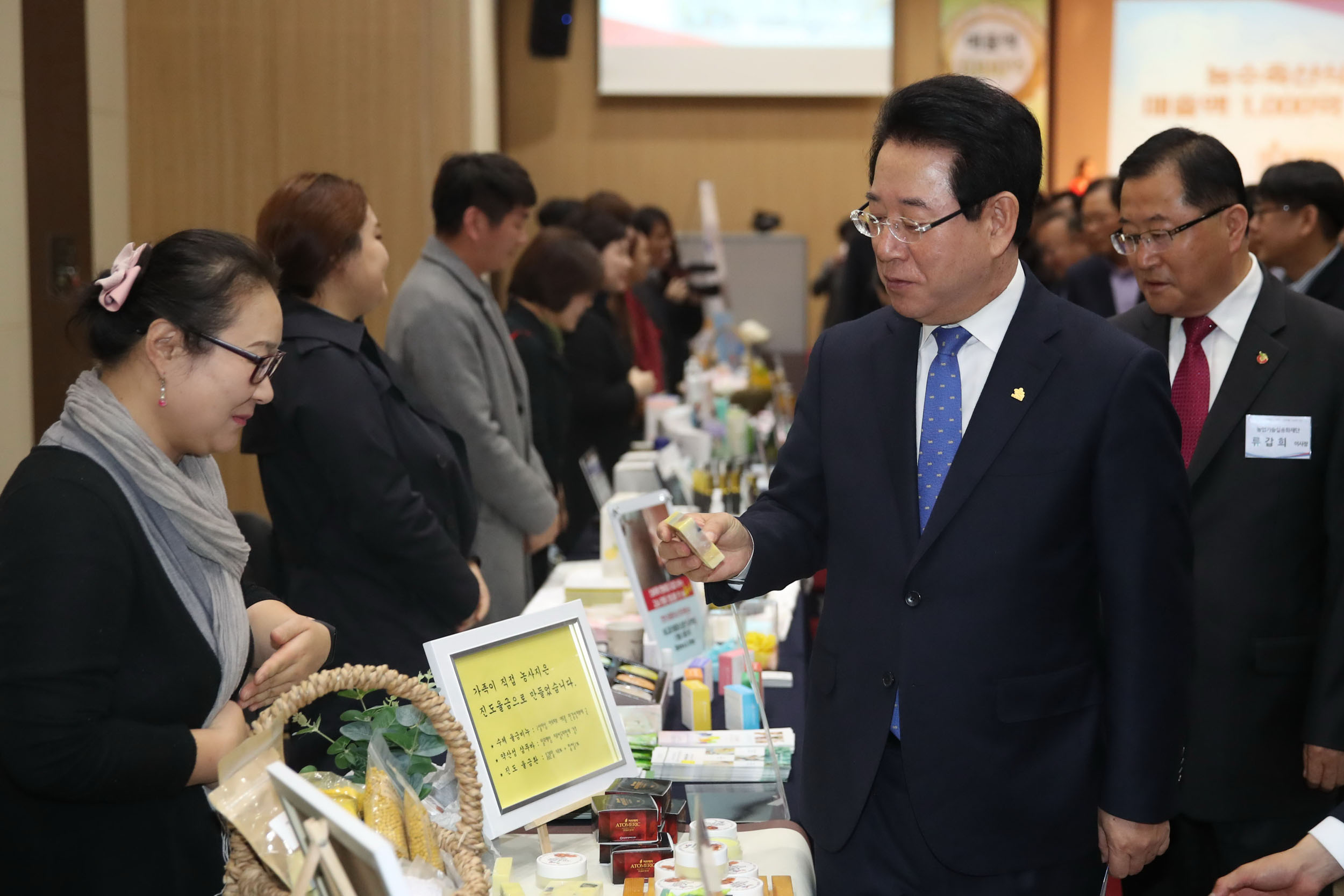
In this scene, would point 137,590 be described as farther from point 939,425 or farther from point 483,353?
point 483,353

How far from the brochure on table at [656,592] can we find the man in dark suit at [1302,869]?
1113 mm

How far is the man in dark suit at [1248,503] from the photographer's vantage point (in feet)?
6.92

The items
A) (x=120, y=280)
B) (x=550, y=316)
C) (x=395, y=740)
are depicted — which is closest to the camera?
(x=395, y=740)

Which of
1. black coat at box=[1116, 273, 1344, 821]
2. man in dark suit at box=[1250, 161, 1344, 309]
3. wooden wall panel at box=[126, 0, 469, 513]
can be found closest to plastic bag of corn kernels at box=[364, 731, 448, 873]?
black coat at box=[1116, 273, 1344, 821]

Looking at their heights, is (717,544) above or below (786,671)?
above

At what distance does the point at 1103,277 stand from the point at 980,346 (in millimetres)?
4513

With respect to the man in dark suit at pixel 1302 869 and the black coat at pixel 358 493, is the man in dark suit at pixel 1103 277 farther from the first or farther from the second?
the man in dark suit at pixel 1302 869

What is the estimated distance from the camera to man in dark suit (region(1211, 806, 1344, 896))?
1.57 metres

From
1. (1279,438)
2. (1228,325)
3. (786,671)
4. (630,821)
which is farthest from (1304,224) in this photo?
(630,821)

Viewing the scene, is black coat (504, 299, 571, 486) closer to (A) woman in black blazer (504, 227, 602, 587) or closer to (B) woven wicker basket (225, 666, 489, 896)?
(A) woman in black blazer (504, 227, 602, 587)

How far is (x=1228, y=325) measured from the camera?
7.23ft

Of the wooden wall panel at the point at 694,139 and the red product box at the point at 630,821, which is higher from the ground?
the wooden wall panel at the point at 694,139

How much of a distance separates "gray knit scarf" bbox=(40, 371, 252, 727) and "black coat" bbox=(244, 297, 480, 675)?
0.72m

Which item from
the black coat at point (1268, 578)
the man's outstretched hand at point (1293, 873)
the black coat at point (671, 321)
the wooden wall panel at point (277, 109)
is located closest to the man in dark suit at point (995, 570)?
the man's outstretched hand at point (1293, 873)
